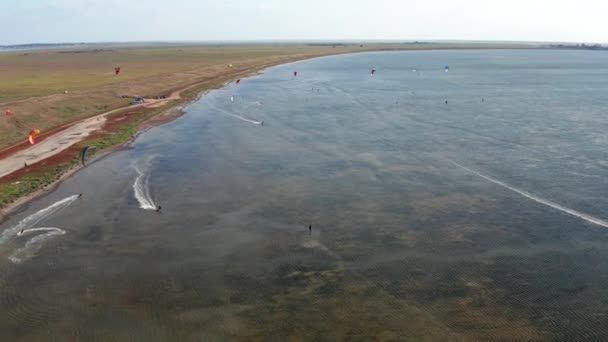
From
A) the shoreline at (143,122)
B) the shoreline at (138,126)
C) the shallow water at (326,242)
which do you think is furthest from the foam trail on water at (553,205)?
the shoreline at (143,122)

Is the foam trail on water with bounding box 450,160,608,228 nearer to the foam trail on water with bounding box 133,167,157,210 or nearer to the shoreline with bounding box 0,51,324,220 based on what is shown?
the foam trail on water with bounding box 133,167,157,210

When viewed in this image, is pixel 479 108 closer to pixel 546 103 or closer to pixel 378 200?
pixel 546 103

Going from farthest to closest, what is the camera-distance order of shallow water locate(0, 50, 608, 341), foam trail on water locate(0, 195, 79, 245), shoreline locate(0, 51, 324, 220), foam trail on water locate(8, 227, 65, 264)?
1. shoreline locate(0, 51, 324, 220)
2. foam trail on water locate(0, 195, 79, 245)
3. foam trail on water locate(8, 227, 65, 264)
4. shallow water locate(0, 50, 608, 341)

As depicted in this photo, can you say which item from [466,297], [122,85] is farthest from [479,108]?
[122,85]

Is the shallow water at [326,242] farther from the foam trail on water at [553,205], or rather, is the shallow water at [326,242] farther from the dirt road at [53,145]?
the dirt road at [53,145]

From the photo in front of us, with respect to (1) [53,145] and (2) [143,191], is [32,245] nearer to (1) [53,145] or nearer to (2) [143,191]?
(2) [143,191]

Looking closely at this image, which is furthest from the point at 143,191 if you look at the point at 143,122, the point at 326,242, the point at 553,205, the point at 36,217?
the point at 143,122

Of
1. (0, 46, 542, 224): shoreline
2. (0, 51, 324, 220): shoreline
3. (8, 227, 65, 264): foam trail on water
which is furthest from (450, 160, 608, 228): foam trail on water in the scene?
(0, 46, 542, 224): shoreline
